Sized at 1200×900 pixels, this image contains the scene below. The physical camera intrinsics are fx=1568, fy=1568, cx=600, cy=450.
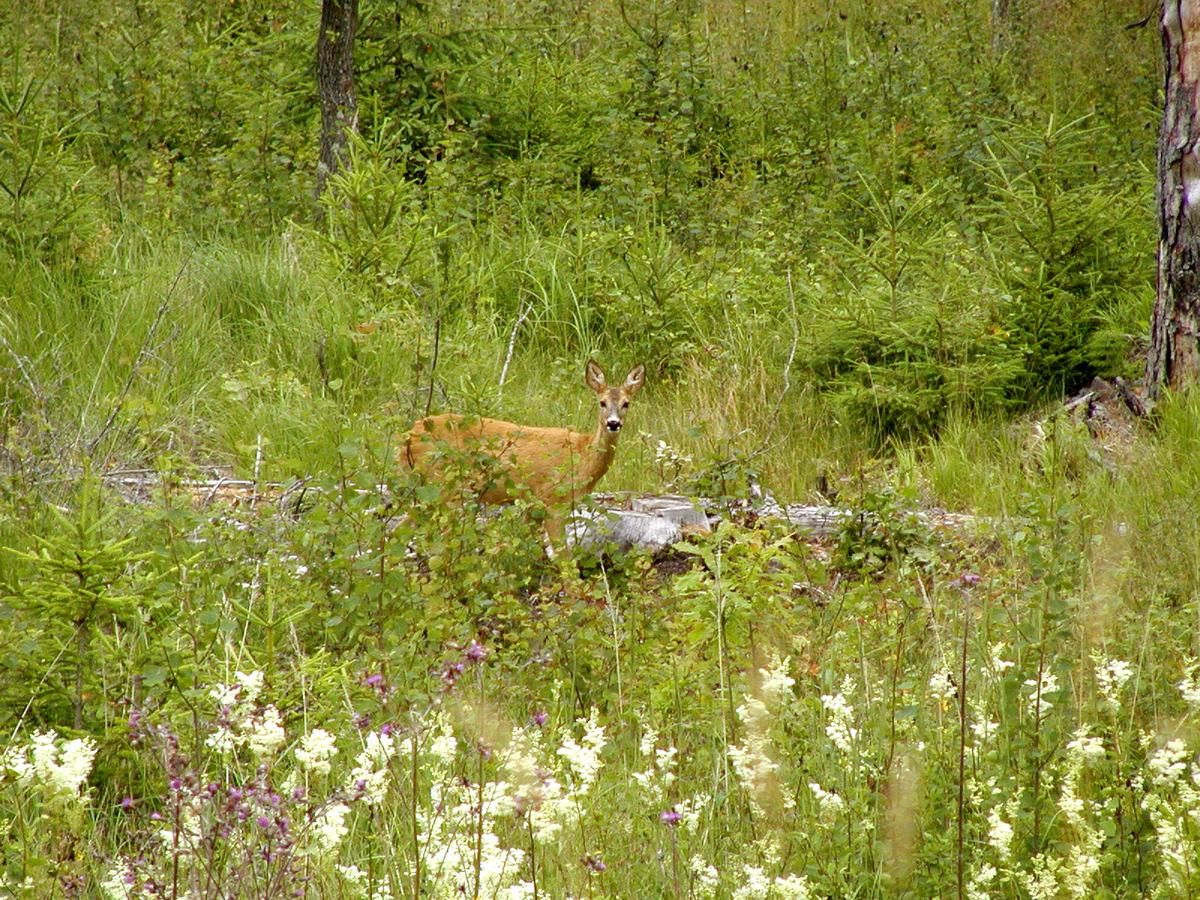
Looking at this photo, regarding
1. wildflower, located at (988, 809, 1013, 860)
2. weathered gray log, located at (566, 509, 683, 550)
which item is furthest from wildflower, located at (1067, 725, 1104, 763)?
weathered gray log, located at (566, 509, 683, 550)

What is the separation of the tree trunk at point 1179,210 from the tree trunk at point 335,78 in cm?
524

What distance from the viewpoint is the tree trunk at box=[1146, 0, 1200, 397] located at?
283 inches

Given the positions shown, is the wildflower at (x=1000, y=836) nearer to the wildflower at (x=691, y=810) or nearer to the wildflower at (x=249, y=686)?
the wildflower at (x=691, y=810)

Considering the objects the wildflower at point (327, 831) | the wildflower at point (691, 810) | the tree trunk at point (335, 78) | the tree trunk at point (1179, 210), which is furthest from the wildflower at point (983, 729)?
the tree trunk at point (335, 78)

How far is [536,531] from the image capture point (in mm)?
6586

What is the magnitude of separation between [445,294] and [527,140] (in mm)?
3467

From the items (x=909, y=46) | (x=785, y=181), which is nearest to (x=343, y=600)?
(x=785, y=181)

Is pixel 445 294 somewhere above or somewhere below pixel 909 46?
below

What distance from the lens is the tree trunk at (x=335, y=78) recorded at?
408 inches

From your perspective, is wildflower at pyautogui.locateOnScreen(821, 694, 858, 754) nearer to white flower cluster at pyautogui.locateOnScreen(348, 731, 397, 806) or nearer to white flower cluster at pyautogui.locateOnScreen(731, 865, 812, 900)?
white flower cluster at pyautogui.locateOnScreen(731, 865, 812, 900)

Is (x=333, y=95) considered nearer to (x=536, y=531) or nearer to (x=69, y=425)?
(x=69, y=425)

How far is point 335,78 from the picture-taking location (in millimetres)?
10492

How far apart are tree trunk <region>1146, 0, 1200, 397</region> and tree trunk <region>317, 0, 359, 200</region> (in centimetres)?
524

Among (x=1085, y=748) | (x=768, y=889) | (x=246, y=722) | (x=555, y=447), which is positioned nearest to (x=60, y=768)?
(x=246, y=722)
